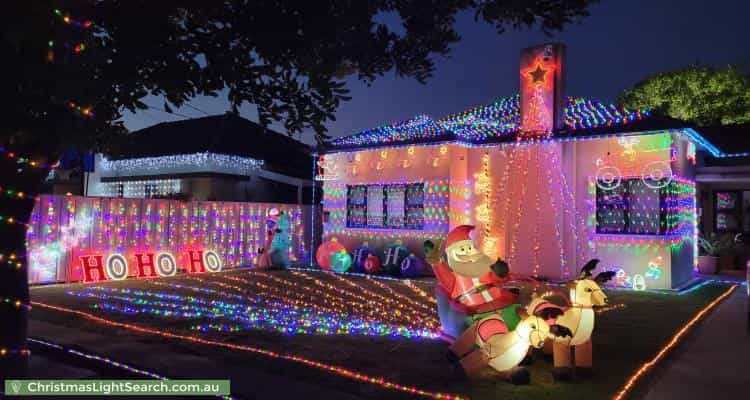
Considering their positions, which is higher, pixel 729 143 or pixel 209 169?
pixel 729 143

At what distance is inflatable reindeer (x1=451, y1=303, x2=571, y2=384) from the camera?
17.4 feet

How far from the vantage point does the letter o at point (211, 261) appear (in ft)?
48.5

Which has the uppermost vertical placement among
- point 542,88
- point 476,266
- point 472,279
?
point 542,88

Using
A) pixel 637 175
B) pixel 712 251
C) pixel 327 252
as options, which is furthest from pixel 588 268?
pixel 712 251

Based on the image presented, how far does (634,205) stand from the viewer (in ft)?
41.0

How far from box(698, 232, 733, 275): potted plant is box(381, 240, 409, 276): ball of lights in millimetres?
8683

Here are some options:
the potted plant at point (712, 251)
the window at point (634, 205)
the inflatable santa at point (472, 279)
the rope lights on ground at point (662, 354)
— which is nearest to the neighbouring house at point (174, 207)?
the inflatable santa at point (472, 279)

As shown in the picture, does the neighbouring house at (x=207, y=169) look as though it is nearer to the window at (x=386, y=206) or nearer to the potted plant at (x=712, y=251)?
the window at (x=386, y=206)

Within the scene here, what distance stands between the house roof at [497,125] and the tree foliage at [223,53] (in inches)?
235

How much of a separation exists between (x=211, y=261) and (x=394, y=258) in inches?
196

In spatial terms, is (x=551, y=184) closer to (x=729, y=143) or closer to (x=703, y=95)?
(x=729, y=143)

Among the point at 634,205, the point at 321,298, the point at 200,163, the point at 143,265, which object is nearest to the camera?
the point at 321,298

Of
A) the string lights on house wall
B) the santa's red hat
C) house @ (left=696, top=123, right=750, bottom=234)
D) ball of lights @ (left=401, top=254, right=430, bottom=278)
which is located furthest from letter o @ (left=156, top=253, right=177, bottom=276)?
house @ (left=696, top=123, right=750, bottom=234)

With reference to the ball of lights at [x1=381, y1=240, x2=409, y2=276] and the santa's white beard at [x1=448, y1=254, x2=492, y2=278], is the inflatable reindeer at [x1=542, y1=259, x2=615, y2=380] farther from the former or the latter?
the ball of lights at [x1=381, y1=240, x2=409, y2=276]
